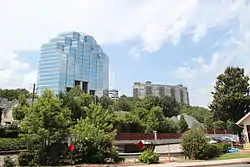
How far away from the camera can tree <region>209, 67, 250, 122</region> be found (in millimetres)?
39662

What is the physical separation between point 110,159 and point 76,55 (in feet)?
413

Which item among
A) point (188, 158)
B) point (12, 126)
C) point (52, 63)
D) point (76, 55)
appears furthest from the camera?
point (76, 55)

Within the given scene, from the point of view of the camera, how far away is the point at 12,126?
40.2m

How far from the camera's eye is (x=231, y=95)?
39.4m

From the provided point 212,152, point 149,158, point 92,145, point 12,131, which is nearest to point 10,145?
point 12,131

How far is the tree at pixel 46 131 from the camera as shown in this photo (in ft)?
77.3

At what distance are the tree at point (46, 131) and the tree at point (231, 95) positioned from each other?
24018 millimetres

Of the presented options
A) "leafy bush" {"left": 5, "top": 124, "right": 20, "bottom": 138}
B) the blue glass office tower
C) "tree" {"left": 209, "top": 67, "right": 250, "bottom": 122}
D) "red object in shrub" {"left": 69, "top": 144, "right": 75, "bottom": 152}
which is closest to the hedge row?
"leafy bush" {"left": 5, "top": 124, "right": 20, "bottom": 138}

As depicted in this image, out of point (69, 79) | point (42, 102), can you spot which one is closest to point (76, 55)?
point (69, 79)

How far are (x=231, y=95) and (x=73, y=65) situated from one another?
112 m

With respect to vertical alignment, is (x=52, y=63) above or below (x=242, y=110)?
above

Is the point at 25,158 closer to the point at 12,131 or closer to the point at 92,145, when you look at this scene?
the point at 92,145

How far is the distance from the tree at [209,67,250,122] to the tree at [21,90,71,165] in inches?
946

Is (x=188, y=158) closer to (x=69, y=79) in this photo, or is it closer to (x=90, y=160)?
(x=90, y=160)
